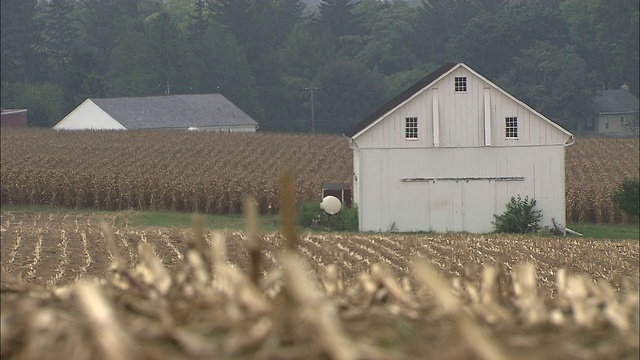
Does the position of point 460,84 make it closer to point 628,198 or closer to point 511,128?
point 511,128

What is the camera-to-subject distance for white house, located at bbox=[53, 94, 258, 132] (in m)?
78.1

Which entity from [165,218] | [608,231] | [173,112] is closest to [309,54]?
[173,112]

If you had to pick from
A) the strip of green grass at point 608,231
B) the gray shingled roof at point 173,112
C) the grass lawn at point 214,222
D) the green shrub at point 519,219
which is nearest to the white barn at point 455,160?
the green shrub at point 519,219

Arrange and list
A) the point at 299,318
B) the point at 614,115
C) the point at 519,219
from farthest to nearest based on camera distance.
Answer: the point at 614,115, the point at 519,219, the point at 299,318

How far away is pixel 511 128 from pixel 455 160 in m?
1.92

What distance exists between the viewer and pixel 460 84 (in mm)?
35125

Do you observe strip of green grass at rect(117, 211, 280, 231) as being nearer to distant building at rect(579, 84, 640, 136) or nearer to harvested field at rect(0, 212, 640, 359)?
harvested field at rect(0, 212, 640, 359)

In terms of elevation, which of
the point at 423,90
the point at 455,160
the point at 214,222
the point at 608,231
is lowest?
the point at 608,231

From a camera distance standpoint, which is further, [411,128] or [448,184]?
[448,184]

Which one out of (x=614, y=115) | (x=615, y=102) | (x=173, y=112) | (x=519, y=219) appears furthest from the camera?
(x=614, y=115)

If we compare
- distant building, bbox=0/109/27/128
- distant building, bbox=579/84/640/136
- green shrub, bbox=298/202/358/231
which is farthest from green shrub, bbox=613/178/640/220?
distant building, bbox=579/84/640/136

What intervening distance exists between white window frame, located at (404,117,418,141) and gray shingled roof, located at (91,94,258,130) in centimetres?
4361

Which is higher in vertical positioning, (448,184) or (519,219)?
(448,184)

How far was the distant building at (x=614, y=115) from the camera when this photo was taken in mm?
95312
